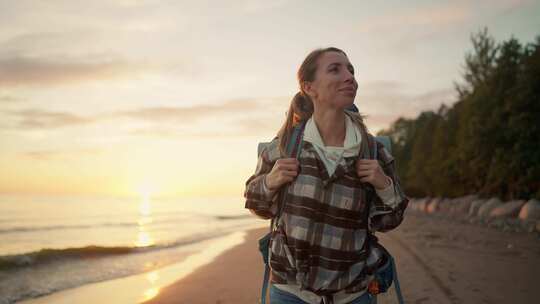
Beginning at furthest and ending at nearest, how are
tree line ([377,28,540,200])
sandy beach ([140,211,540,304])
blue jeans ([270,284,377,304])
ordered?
tree line ([377,28,540,200]) < sandy beach ([140,211,540,304]) < blue jeans ([270,284,377,304])

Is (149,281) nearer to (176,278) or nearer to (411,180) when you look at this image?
(176,278)

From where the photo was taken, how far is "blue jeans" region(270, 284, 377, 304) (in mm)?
2436

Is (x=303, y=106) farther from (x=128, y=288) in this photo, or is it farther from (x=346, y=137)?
(x=128, y=288)

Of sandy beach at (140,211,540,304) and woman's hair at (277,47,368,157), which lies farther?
sandy beach at (140,211,540,304)

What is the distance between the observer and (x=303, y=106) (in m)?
2.83

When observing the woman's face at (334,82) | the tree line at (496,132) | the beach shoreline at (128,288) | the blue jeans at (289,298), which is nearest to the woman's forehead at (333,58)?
the woman's face at (334,82)

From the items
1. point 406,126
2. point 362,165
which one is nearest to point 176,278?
point 362,165

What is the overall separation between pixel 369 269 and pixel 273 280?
0.57m

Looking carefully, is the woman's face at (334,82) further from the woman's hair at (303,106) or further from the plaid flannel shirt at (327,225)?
the plaid flannel shirt at (327,225)

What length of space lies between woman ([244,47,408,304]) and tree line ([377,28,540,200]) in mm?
17576

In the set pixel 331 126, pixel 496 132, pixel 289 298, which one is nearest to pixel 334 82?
pixel 331 126

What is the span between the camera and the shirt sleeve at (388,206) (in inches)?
92.2

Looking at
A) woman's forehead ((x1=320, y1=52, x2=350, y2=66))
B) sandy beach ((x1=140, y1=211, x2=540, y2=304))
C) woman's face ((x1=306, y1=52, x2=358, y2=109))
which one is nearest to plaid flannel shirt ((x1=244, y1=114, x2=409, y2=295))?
woman's face ((x1=306, y1=52, x2=358, y2=109))

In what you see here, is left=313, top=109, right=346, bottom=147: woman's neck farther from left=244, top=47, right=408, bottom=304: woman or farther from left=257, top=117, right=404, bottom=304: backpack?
left=257, top=117, right=404, bottom=304: backpack
